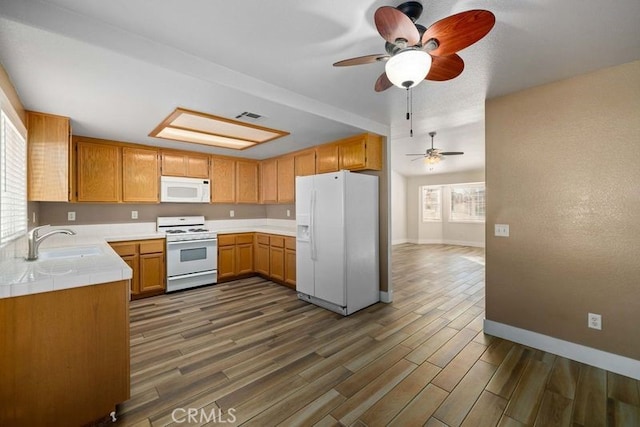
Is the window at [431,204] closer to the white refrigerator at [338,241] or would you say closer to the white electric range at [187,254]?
the white refrigerator at [338,241]

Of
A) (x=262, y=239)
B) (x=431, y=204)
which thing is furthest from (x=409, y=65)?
(x=431, y=204)

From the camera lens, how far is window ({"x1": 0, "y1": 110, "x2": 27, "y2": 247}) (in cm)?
191

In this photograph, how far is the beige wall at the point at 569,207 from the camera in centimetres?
213

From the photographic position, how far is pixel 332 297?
335 centimetres

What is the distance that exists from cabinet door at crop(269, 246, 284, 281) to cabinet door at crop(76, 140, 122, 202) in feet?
8.08

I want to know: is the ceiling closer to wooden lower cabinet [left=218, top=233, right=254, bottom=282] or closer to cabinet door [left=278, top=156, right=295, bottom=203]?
cabinet door [left=278, top=156, right=295, bottom=203]

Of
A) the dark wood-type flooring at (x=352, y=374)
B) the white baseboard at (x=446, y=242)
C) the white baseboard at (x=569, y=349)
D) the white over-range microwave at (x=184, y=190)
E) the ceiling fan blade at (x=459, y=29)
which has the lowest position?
the dark wood-type flooring at (x=352, y=374)

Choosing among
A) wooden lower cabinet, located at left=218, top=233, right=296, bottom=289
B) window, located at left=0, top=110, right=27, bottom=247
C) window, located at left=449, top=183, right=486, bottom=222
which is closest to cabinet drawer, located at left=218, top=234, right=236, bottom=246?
wooden lower cabinet, located at left=218, top=233, right=296, bottom=289

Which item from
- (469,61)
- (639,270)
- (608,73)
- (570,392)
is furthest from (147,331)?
(608,73)

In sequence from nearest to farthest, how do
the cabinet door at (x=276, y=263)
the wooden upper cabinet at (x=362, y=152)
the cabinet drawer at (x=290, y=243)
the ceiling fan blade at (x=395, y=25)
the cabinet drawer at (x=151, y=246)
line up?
the ceiling fan blade at (x=395, y=25) → the wooden upper cabinet at (x=362, y=152) → the cabinet drawer at (x=151, y=246) → the cabinet drawer at (x=290, y=243) → the cabinet door at (x=276, y=263)

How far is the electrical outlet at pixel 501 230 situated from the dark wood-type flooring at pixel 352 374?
3.44 feet

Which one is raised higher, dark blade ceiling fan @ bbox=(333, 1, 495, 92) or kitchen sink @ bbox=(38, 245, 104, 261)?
dark blade ceiling fan @ bbox=(333, 1, 495, 92)

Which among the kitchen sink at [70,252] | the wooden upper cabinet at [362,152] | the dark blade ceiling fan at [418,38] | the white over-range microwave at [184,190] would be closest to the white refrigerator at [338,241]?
the wooden upper cabinet at [362,152]

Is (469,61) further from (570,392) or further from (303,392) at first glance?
(303,392)
